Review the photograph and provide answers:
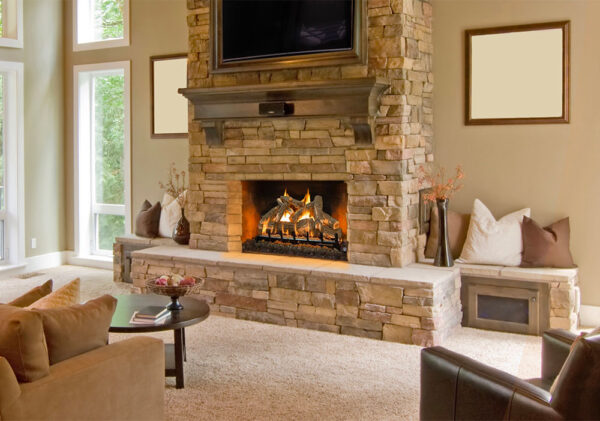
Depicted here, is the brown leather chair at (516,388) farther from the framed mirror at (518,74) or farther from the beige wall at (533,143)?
the framed mirror at (518,74)

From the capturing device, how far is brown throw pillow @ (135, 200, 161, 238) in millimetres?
6703

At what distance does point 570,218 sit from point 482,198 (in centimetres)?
70

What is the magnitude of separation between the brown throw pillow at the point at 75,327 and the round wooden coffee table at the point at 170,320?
757 mm

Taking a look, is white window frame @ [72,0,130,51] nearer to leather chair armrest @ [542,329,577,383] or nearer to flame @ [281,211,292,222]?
flame @ [281,211,292,222]

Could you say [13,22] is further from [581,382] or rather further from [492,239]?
[581,382]

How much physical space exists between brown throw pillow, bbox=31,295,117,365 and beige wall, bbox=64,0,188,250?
4.29 metres

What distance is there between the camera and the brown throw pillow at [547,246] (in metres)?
4.98

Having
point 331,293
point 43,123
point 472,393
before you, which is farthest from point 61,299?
point 43,123

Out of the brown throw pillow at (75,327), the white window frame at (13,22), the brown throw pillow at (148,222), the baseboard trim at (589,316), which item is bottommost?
the baseboard trim at (589,316)

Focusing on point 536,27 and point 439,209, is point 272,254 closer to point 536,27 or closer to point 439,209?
point 439,209

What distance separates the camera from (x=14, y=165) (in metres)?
7.32

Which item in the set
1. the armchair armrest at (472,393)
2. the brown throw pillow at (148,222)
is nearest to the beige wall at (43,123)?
the brown throw pillow at (148,222)

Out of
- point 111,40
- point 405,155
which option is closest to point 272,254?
point 405,155

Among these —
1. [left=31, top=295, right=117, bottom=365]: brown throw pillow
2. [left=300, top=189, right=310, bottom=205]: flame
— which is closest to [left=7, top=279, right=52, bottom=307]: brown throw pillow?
[left=31, top=295, right=117, bottom=365]: brown throw pillow
